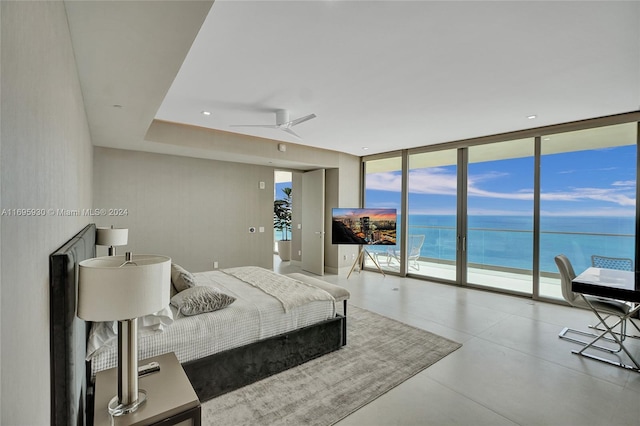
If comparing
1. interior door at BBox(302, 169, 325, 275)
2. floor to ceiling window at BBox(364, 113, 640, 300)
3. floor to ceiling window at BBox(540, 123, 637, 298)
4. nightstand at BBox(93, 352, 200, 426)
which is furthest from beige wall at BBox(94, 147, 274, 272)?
floor to ceiling window at BBox(540, 123, 637, 298)

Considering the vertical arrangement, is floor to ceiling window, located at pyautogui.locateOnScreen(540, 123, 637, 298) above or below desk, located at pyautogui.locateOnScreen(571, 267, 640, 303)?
above

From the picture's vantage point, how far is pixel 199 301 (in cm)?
247

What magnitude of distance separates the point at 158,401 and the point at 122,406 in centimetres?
15

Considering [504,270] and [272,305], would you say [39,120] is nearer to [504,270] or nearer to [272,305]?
[272,305]

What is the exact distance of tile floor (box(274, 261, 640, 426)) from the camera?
218cm

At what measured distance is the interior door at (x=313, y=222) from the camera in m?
6.84

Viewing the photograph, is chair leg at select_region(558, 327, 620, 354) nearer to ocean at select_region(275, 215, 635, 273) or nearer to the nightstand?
ocean at select_region(275, 215, 635, 273)

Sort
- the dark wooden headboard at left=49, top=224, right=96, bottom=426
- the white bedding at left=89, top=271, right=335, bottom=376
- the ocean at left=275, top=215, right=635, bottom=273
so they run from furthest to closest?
the ocean at left=275, top=215, right=635, bottom=273, the white bedding at left=89, top=271, right=335, bottom=376, the dark wooden headboard at left=49, top=224, right=96, bottom=426

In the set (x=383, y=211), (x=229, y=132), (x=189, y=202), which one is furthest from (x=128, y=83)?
(x=383, y=211)

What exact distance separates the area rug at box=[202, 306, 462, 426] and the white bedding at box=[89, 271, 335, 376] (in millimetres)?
381

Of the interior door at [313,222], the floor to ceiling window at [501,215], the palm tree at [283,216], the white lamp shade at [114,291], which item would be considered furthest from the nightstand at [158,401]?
the palm tree at [283,216]

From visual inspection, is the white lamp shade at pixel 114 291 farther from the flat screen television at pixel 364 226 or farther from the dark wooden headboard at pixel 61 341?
the flat screen television at pixel 364 226

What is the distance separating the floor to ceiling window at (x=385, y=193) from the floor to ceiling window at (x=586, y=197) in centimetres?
263

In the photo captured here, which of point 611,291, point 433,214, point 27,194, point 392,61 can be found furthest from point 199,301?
point 433,214
